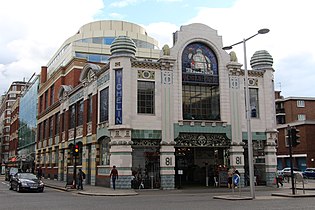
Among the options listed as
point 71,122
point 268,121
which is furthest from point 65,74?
point 268,121

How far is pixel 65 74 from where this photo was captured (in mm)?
49156

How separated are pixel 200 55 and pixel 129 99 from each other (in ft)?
24.5

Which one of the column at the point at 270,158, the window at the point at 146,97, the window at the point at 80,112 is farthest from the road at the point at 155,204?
the window at the point at 80,112

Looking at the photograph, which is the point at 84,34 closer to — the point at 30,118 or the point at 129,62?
the point at 30,118

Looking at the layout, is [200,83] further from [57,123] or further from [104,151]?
[57,123]

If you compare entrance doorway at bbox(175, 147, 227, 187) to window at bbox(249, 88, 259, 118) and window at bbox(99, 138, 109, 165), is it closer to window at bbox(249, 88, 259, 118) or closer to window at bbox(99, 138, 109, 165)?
window at bbox(249, 88, 259, 118)

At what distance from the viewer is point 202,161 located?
34500 millimetres

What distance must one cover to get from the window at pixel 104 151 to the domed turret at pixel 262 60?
1472 centimetres

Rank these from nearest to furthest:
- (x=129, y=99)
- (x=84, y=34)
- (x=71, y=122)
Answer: (x=129, y=99) < (x=71, y=122) < (x=84, y=34)

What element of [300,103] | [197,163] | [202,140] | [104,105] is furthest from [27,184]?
[300,103]

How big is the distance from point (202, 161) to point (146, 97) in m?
8.99

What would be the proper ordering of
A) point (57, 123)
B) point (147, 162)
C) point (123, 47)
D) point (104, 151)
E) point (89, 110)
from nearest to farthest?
point (123, 47), point (147, 162), point (104, 151), point (89, 110), point (57, 123)

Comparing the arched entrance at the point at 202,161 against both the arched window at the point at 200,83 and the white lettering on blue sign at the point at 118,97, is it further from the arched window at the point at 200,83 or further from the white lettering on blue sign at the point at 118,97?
the white lettering on blue sign at the point at 118,97

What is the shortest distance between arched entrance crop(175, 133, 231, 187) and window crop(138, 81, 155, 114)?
451 cm
